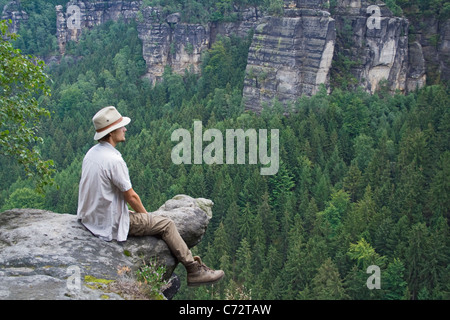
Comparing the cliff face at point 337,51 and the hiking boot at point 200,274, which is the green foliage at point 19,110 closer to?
the hiking boot at point 200,274

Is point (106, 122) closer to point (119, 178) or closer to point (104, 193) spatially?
point (119, 178)

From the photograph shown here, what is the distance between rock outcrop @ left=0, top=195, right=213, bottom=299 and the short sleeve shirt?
0.66 ft

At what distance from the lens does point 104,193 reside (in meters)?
8.53

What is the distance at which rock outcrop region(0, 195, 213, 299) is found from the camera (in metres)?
7.43

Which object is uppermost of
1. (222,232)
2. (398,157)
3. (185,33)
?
(185,33)

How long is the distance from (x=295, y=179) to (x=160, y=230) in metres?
46.7

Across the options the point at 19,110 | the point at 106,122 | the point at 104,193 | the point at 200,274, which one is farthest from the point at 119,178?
the point at 19,110

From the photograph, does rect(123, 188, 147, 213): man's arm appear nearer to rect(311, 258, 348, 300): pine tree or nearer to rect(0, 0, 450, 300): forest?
rect(0, 0, 450, 300): forest

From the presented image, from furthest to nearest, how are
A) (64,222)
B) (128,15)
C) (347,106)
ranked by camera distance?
(128,15)
(347,106)
(64,222)

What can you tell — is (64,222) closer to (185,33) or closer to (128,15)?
(185,33)

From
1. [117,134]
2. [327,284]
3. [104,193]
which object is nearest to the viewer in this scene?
[104,193]

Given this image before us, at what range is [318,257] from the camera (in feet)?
127
